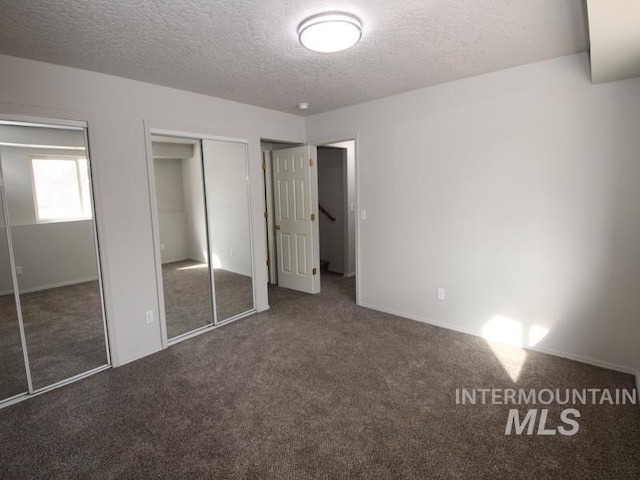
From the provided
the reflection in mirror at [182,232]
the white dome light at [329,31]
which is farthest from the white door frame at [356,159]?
the white dome light at [329,31]

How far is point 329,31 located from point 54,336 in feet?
10.2

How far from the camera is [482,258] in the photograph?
325 cm

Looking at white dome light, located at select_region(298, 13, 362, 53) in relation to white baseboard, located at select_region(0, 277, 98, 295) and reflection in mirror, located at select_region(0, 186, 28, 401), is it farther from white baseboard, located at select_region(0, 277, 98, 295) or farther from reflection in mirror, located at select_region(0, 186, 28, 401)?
white baseboard, located at select_region(0, 277, 98, 295)

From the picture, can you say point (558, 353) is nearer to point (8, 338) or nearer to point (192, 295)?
point (192, 295)

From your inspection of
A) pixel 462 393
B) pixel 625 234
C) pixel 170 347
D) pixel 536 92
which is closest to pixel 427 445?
pixel 462 393

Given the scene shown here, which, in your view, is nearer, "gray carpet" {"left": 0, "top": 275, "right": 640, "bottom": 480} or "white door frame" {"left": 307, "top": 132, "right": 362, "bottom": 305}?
"gray carpet" {"left": 0, "top": 275, "right": 640, "bottom": 480}

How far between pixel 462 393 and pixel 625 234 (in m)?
1.68

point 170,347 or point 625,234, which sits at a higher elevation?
point 625,234

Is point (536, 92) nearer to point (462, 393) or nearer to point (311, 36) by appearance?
point (311, 36)

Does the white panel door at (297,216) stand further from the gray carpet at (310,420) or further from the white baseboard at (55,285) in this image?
the white baseboard at (55,285)

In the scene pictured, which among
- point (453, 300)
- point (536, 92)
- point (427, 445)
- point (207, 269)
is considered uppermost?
point (536, 92)

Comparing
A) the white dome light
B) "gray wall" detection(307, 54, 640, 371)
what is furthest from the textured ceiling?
"gray wall" detection(307, 54, 640, 371)

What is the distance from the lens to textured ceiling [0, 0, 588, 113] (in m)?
1.84

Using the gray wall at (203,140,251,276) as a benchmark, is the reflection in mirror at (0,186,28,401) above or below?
below
